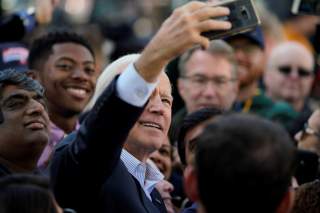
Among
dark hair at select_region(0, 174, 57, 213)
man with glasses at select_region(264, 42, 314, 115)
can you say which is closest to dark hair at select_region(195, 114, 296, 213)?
dark hair at select_region(0, 174, 57, 213)

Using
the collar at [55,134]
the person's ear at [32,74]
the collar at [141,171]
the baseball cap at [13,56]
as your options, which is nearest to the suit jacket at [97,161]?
the collar at [141,171]

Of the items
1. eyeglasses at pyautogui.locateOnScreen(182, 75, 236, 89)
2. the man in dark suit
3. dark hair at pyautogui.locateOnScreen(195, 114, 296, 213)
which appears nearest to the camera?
dark hair at pyautogui.locateOnScreen(195, 114, 296, 213)

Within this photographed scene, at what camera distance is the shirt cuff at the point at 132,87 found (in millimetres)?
3408

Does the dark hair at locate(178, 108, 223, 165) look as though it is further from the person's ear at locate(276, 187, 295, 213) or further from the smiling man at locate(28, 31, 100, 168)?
the person's ear at locate(276, 187, 295, 213)

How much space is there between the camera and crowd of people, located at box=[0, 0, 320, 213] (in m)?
3.01

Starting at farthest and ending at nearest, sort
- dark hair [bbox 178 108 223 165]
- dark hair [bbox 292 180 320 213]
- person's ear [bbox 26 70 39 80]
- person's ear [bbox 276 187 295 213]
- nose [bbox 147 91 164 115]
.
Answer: person's ear [bbox 26 70 39 80] < dark hair [bbox 178 108 223 165] < nose [bbox 147 91 164 115] < dark hair [bbox 292 180 320 213] < person's ear [bbox 276 187 295 213]

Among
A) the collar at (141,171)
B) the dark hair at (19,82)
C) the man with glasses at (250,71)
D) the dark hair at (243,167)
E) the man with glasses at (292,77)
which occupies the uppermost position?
the dark hair at (243,167)

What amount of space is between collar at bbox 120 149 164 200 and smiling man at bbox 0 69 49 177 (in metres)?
0.63

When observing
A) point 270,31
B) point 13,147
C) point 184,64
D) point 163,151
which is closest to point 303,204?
point 13,147

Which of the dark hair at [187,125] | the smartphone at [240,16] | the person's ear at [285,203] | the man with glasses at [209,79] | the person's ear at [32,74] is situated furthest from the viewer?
the man with glasses at [209,79]

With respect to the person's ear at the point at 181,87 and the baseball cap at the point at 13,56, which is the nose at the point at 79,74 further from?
the person's ear at the point at 181,87

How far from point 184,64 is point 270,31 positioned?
179 inches

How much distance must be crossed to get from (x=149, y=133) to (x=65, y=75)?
232cm

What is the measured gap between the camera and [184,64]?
7.61 meters
